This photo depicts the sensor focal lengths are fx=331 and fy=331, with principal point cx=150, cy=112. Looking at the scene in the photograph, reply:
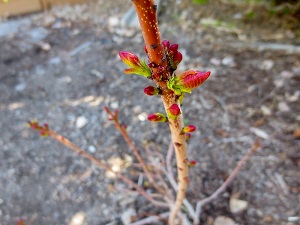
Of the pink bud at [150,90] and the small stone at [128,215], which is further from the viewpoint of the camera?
the small stone at [128,215]

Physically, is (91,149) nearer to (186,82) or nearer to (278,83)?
(278,83)

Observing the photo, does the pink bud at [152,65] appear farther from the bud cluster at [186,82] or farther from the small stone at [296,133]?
the small stone at [296,133]

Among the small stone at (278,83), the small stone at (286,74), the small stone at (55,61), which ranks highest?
the small stone at (286,74)

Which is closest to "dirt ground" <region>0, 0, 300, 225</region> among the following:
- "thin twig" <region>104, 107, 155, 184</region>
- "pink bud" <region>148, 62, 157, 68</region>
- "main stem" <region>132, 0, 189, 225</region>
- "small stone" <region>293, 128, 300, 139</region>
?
"small stone" <region>293, 128, 300, 139</region>

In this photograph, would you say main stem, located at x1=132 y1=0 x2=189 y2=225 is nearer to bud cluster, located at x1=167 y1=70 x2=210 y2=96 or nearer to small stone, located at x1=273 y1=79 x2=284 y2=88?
bud cluster, located at x1=167 y1=70 x2=210 y2=96

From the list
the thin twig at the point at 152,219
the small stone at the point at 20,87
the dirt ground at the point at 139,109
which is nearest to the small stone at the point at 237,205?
the dirt ground at the point at 139,109

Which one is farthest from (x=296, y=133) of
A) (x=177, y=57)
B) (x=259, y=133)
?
(x=177, y=57)

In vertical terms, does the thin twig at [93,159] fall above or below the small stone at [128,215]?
above

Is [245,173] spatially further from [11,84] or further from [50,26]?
[50,26]
